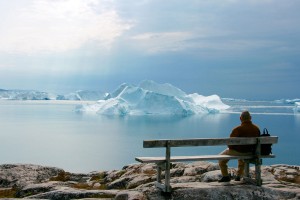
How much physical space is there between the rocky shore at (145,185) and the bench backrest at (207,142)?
1.01m

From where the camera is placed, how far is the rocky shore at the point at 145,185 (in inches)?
351

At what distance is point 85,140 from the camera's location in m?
66.5

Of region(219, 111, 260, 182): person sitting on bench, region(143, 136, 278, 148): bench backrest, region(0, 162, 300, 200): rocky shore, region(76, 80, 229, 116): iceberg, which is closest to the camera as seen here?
region(143, 136, 278, 148): bench backrest

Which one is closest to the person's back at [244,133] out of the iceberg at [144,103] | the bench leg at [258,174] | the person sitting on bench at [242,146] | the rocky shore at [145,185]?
the person sitting on bench at [242,146]

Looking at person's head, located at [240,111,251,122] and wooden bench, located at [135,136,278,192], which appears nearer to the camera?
wooden bench, located at [135,136,278,192]

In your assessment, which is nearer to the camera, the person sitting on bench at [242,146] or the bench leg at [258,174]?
the bench leg at [258,174]

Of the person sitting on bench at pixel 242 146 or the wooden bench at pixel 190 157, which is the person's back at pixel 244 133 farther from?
the wooden bench at pixel 190 157

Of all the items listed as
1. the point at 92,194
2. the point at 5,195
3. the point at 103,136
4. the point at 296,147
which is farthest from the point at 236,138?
the point at 103,136

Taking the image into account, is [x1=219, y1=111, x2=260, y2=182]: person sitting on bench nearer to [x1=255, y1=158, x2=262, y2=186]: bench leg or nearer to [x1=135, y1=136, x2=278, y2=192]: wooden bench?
[x1=135, y1=136, x2=278, y2=192]: wooden bench

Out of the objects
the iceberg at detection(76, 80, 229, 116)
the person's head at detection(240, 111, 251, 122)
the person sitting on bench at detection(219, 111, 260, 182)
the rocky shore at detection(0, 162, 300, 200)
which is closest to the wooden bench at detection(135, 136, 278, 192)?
the person sitting on bench at detection(219, 111, 260, 182)

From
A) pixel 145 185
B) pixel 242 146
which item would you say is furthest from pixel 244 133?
pixel 145 185

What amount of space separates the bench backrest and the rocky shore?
1.01 m

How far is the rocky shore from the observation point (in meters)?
8.92

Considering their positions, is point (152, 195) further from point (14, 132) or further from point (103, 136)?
point (14, 132)
